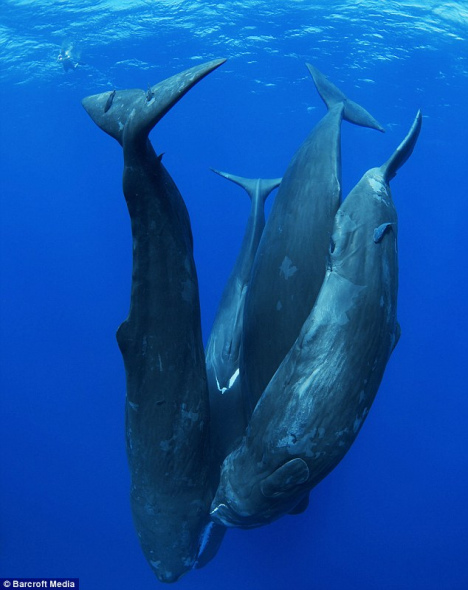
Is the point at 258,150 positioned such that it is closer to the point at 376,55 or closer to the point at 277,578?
the point at 376,55

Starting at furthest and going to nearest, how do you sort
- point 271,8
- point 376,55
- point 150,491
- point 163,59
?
point 163,59 < point 376,55 < point 271,8 < point 150,491

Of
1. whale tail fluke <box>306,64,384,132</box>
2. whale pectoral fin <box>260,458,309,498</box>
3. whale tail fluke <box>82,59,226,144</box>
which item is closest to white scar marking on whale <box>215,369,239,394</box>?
whale pectoral fin <box>260,458,309,498</box>

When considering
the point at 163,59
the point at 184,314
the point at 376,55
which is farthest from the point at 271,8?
the point at 184,314

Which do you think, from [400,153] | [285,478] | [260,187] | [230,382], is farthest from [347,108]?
[285,478]

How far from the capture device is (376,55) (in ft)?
55.6

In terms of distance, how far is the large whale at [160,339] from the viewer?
2.83 meters

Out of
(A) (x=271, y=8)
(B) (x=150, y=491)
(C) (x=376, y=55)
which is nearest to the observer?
(B) (x=150, y=491)

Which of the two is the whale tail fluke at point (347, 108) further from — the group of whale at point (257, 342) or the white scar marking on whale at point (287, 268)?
the white scar marking on whale at point (287, 268)

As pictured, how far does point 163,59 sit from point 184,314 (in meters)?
18.9

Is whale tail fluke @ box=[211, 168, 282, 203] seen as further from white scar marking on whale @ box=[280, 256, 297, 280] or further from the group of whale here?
white scar marking on whale @ box=[280, 256, 297, 280]

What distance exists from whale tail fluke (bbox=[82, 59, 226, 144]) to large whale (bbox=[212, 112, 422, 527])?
4.27 ft

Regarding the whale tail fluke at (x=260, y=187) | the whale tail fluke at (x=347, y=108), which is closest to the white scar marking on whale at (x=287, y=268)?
the whale tail fluke at (x=347, y=108)

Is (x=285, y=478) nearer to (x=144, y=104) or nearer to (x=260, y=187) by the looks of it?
(x=144, y=104)

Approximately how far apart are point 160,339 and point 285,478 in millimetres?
1166
